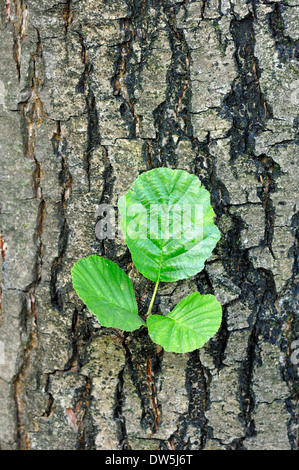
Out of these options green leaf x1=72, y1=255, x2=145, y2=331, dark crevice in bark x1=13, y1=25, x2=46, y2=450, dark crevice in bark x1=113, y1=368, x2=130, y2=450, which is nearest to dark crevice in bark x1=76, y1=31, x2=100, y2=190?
dark crevice in bark x1=13, y1=25, x2=46, y2=450

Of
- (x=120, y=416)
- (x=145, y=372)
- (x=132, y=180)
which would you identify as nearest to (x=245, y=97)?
(x=132, y=180)

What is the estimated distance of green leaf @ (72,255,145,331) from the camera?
0.97 meters

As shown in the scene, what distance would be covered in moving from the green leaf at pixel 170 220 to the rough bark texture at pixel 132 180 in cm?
9

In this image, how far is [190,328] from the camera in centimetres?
98

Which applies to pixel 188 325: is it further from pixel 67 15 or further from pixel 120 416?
pixel 67 15

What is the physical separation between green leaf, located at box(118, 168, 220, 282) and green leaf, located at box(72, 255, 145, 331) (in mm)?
91

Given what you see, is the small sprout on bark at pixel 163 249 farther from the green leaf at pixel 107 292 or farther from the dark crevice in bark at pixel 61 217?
the dark crevice in bark at pixel 61 217

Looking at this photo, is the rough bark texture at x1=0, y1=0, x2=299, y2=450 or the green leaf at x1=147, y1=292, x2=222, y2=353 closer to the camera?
the green leaf at x1=147, y1=292, x2=222, y2=353

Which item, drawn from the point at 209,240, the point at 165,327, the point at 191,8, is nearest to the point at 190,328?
the point at 165,327

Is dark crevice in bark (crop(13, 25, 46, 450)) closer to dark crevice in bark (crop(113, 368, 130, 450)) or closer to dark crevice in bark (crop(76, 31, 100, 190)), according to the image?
dark crevice in bark (crop(76, 31, 100, 190))

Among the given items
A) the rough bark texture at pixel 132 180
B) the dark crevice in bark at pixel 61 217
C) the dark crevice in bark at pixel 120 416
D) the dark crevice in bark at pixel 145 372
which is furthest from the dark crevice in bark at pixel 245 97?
the dark crevice in bark at pixel 120 416

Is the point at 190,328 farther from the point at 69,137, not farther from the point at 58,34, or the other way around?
the point at 58,34

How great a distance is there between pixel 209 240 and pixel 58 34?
69cm

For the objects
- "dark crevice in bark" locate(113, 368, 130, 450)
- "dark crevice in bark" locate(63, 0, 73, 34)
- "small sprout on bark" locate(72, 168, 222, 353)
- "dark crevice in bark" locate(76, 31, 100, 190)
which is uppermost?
"dark crevice in bark" locate(63, 0, 73, 34)
